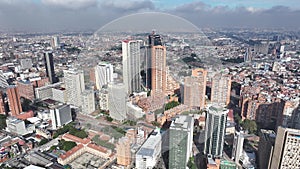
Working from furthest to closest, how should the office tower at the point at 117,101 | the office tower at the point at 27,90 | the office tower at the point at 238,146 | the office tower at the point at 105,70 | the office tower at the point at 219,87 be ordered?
the office tower at the point at 27,90
the office tower at the point at 219,87
the office tower at the point at 238,146
the office tower at the point at 105,70
the office tower at the point at 117,101

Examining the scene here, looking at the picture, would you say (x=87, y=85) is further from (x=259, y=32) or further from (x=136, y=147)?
(x=259, y=32)

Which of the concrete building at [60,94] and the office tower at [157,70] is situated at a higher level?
the office tower at [157,70]

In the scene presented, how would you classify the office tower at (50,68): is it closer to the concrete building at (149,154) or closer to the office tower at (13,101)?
the office tower at (13,101)

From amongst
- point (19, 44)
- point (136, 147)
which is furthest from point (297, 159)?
point (19, 44)

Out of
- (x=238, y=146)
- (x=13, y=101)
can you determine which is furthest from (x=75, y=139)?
(x=238, y=146)

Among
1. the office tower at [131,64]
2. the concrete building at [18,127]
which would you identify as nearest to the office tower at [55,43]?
the concrete building at [18,127]

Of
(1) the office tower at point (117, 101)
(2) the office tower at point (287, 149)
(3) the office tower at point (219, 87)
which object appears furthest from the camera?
(3) the office tower at point (219, 87)

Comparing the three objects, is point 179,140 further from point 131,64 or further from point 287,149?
point 287,149
